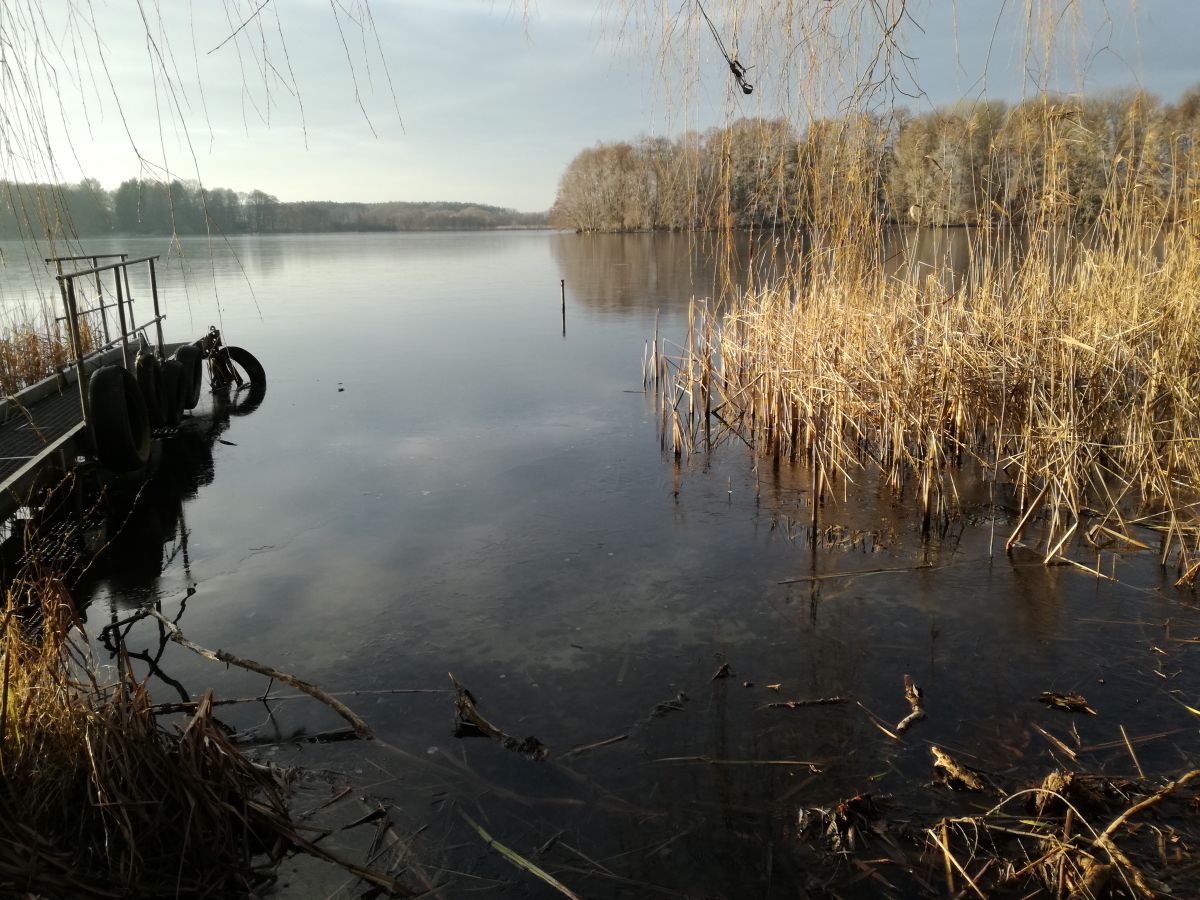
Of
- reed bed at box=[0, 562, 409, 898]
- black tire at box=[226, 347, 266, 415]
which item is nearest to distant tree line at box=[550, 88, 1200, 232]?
reed bed at box=[0, 562, 409, 898]

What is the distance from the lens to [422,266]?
117 ft

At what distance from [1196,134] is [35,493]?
7.97m

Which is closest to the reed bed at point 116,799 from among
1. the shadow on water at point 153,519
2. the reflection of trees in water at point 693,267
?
the shadow on water at point 153,519

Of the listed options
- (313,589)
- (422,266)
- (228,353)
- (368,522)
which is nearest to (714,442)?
(368,522)

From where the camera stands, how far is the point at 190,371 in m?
9.75

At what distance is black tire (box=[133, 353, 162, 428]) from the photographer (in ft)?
26.7

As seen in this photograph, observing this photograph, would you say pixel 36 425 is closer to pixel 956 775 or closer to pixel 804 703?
pixel 804 703

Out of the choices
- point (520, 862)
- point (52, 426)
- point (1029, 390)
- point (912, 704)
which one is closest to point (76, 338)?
point (52, 426)

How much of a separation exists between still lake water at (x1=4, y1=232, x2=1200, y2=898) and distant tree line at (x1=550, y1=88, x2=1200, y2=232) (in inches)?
81.5

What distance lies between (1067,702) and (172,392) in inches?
340

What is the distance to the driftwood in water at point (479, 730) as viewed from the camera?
10.7ft

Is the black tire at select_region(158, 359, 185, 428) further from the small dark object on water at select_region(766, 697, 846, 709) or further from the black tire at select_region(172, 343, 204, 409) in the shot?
the small dark object on water at select_region(766, 697, 846, 709)

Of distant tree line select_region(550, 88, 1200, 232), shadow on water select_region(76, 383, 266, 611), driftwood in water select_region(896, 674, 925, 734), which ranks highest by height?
distant tree line select_region(550, 88, 1200, 232)

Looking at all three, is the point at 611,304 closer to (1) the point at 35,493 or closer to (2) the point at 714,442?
(2) the point at 714,442
